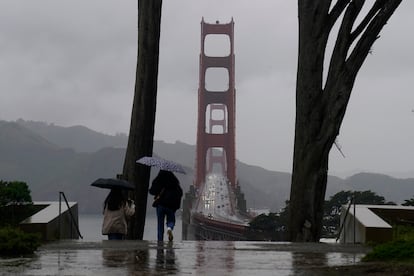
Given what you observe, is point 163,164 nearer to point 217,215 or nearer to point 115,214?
point 115,214

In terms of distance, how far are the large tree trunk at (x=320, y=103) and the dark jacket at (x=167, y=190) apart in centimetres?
189

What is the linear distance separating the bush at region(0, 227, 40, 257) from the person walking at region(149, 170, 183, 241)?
219 cm

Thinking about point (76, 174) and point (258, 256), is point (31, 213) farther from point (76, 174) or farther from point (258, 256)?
point (76, 174)

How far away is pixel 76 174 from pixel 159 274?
130 metres

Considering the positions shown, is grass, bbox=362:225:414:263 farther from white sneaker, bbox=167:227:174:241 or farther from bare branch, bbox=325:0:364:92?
bare branch, bbox=325:0:364:92

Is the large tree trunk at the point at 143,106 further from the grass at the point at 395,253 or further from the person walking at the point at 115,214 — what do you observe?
the grass at the point at 395,253

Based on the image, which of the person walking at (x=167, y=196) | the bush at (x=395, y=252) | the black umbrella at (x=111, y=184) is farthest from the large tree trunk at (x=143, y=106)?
the bush at (x=395, y=252)

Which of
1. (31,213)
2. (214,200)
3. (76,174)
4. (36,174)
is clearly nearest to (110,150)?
(76,174)

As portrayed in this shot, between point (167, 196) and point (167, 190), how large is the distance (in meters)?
0.07

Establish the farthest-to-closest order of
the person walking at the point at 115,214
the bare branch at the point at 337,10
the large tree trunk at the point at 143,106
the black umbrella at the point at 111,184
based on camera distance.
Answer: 1. the large tree trunk at the point at 143,106
2. the bare branch at the point at 337,10
3. the black umbrella at the point at 111,184
4. the person walking at the point at 115,214

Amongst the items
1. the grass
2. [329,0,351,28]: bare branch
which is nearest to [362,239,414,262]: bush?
the grass

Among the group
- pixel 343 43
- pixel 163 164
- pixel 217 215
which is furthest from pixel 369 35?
pixel 217 215

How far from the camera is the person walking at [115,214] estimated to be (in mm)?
8273

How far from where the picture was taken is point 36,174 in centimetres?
14025
